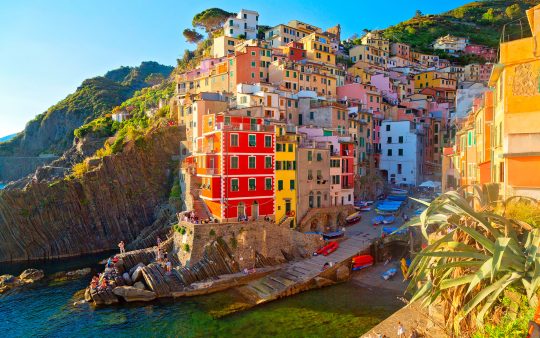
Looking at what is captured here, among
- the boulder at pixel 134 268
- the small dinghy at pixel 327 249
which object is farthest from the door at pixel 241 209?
the boulder at pixel 134 268

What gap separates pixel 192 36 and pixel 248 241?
Answer: 84.3 metres

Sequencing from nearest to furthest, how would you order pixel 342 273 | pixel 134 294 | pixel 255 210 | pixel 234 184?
pixel 134 294 < pixel 342 273 < pixel 234 184 < pixel 255 210

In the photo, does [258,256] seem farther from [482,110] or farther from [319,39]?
[319,39]

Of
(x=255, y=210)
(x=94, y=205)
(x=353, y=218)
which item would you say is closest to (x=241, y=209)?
(x=255, y=210)

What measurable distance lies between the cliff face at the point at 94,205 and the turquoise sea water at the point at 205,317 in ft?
59.0

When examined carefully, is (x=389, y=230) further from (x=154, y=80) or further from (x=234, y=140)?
(x=154, y=80)

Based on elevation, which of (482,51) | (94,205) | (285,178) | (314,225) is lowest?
(314,225)

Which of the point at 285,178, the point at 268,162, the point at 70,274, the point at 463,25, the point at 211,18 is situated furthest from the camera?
the point at 463,25

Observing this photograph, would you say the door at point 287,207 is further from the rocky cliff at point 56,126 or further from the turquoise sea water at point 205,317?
the rocky cliff at point 56,126

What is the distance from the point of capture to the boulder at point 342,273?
3676 centimetres

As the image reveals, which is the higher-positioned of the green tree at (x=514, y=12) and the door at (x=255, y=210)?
the green tree at (x=514, y=12)

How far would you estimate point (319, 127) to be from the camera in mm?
52375

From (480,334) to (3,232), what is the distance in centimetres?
5802

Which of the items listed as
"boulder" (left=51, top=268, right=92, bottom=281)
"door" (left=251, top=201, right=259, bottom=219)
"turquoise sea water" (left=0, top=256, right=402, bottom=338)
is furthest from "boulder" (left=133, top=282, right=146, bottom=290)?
"door" (left=251, top=201, right=259, bottom=219)
